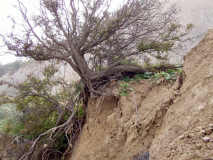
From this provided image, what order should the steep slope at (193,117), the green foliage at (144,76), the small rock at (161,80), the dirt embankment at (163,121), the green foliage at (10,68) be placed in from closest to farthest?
the steep slope at (193,117) < the dirt embankment at (163,121) < the small rock at (161,80) < the green foliage at (144,76) < the green foliage at (10,68)

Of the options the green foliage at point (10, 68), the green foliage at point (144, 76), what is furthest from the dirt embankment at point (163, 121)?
the green foliage at point (10, 68)

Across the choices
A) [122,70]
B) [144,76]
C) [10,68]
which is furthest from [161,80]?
[10,68]

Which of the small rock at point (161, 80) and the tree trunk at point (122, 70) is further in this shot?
the tree trunk at point (122, 70)

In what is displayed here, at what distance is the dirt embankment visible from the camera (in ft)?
6.37

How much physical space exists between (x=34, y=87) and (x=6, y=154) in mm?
2630

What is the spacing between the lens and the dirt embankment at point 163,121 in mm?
1941

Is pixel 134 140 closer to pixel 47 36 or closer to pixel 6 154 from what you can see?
pixel 47 36

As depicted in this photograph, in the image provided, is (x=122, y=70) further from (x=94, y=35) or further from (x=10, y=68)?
(x=10, y=68)

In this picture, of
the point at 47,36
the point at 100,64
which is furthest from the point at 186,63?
the point at 47,36

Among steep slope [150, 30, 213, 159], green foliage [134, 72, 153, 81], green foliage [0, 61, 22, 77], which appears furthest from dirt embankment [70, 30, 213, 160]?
green foliage [0, 61, 22, 77]

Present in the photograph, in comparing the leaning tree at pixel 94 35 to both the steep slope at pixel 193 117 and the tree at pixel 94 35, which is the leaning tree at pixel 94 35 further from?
the steep slope at pixel 193 117

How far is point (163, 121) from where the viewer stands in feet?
9.93

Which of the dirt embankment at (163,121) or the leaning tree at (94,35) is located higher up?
the leaning tree at (94,35)

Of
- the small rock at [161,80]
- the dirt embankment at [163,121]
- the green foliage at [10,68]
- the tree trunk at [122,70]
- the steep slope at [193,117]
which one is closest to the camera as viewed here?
the steep slope at [193,117]
